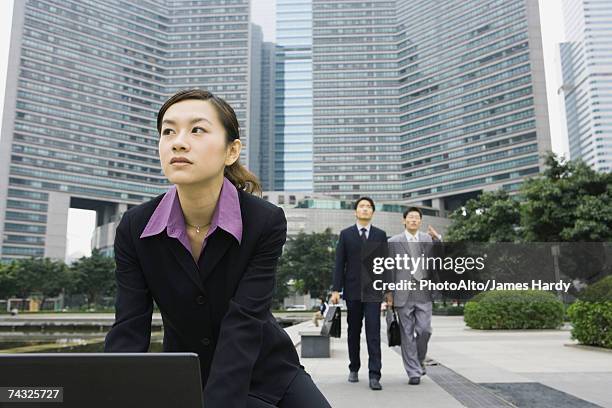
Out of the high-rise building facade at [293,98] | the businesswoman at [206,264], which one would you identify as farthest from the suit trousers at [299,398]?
the high-rise building facade at [293,98]

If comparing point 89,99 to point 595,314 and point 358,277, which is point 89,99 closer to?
point 595,314

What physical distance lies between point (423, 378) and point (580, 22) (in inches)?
6518

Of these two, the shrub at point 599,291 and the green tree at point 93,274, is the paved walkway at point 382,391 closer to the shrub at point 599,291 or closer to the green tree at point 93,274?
the shrub at point 599,291

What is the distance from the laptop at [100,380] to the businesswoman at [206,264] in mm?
485

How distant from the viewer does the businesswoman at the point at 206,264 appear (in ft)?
4.49

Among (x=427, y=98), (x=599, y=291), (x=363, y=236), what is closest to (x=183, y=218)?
(x=363, y=236)

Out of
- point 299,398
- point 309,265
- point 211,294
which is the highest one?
point 309,265

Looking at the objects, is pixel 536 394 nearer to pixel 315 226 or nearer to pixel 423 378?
pixel 423 378

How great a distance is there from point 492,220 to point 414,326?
23.6 m

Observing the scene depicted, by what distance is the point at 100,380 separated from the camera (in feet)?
2.64

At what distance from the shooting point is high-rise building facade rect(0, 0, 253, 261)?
3302 inches

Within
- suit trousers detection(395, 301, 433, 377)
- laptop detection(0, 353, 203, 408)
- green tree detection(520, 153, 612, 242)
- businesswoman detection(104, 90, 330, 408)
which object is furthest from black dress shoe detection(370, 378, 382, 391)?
green tree detection(520, 153, 612, 242)

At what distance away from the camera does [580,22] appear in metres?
139

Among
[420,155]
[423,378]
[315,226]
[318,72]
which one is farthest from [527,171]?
[423,378]
